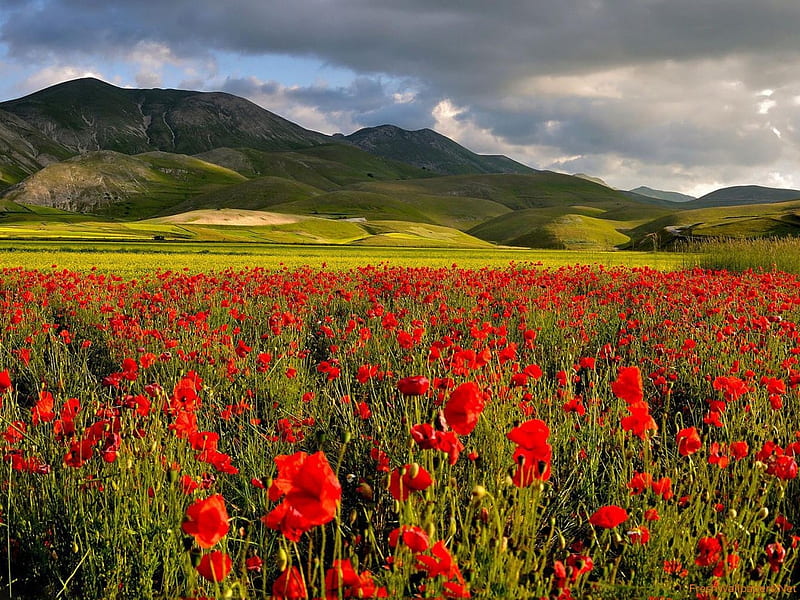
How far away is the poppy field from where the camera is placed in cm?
195

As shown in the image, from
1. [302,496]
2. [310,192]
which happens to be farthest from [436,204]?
[302,496]

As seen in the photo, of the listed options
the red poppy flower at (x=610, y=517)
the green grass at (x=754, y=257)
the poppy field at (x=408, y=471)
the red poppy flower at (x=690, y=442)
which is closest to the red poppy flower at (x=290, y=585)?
the poppy field at (x=408, y=471)

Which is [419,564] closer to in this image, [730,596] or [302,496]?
[302,496]

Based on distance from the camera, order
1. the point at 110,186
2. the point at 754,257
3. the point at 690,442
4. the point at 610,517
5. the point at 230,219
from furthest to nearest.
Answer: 1. the point at 110,186
2. the point at 230,219
3. the point at 754,257
4. the point at 690,442
5. the point at 610,517

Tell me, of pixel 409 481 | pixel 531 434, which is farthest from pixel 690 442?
pixel 409 481

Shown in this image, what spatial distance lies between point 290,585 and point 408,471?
44cm

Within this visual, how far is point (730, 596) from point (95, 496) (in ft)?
9.71

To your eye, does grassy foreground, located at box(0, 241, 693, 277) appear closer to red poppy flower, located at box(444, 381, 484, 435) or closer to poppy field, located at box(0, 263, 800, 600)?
poppy field, located at box(0, 263, 800, 600)

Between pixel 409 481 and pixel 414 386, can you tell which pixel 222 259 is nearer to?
pixel 414 386

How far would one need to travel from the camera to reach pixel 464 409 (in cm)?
184

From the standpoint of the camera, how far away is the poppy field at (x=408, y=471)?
195cm

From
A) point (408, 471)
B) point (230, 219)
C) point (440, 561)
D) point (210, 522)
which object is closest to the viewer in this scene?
point (210, 522)

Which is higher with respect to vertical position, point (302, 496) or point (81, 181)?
point (81, 181)

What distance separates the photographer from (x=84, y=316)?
8.86m
